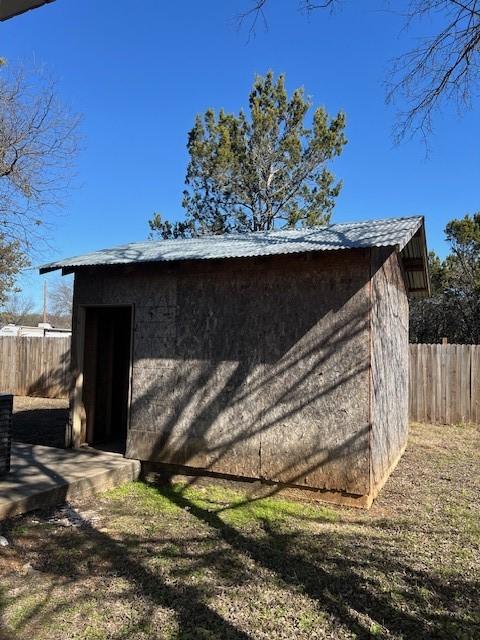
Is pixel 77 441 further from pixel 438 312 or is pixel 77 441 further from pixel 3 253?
pixel 438 312

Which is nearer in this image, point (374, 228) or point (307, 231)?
point (374, 228)

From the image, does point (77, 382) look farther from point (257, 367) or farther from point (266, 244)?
point (266, 244)

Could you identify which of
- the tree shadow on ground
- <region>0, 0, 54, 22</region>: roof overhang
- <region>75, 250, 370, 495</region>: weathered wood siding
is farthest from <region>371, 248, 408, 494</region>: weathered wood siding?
<region>0, 0, 54, 22</region>: roof overhang

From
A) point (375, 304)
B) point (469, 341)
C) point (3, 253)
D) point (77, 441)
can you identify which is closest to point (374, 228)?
point (375, 304)

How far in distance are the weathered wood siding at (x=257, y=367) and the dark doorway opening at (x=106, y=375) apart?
3.90 feet

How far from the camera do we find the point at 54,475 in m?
6.02

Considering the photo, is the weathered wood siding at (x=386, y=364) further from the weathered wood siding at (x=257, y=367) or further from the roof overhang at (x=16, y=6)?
the roof overhang at (x=16, y=6)

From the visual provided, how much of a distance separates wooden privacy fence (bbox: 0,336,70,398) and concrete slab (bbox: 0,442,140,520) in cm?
886

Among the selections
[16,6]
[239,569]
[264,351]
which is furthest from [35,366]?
[16,6]

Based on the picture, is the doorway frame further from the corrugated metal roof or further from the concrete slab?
the corrugated metal roof

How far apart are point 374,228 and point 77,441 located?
17.7 feet

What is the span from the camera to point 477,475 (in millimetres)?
7340

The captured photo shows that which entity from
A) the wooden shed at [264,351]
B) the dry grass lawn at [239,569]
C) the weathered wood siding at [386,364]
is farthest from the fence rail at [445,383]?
the dry grass lawn at [239,569]

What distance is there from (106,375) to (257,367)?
355 cm
